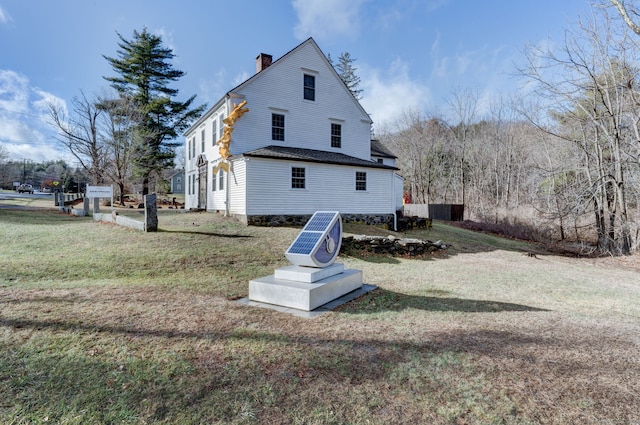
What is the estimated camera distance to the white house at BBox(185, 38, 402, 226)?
46.8ft

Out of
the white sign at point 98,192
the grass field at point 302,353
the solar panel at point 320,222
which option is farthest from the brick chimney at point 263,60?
the solar panel at point 320,222

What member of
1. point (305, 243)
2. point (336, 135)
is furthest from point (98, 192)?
point (305, 243)

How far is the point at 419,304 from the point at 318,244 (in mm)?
2099

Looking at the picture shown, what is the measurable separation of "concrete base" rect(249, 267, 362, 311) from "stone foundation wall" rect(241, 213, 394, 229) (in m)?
8.42

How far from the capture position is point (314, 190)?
49.9 ft

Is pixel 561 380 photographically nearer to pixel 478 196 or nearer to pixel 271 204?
pixel 271 204

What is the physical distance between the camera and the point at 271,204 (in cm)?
1422

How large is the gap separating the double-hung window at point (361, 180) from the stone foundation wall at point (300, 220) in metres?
1.51

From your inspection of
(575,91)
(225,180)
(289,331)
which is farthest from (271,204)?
(575,91)

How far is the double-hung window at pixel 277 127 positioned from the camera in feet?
53.8

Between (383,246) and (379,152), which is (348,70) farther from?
(383,246)

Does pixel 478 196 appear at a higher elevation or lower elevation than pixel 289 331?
higher

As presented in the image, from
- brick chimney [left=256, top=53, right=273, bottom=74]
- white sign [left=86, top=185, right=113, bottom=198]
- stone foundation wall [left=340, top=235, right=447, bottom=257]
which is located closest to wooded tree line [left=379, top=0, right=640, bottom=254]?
stone foundation wall [left=340, top=235, right=447, bottom=257]

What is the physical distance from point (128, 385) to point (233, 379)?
0.90m
